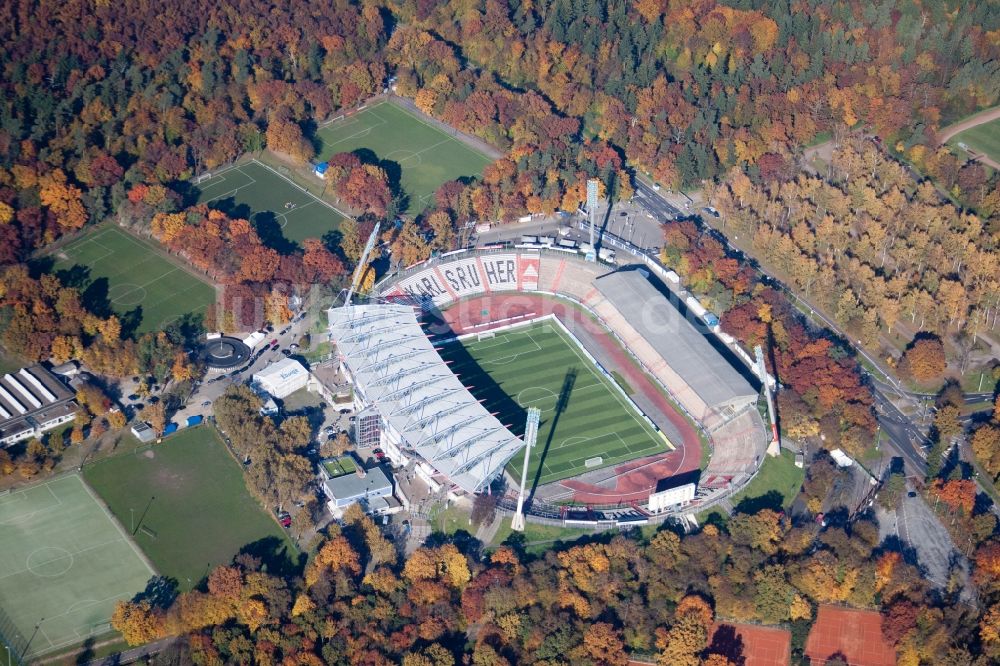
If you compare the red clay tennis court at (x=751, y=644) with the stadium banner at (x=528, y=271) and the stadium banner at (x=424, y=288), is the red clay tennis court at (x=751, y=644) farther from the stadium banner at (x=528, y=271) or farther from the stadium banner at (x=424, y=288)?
the stadium banner at (x=424, y=288)

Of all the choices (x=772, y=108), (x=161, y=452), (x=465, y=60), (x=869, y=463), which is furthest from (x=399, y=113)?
(x=869, y=463)

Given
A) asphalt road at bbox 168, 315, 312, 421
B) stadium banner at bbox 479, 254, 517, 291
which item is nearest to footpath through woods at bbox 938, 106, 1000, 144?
stadium banner at bbox 479, 254, 517, 291

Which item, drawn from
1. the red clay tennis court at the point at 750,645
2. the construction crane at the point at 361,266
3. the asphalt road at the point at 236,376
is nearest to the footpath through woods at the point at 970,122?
the construction crane at the point at 361,266

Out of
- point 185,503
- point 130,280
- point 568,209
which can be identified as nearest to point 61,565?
point 185,503

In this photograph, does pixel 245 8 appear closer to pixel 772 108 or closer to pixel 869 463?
pixel 772 108

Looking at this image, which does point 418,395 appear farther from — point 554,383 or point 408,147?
point 408,147

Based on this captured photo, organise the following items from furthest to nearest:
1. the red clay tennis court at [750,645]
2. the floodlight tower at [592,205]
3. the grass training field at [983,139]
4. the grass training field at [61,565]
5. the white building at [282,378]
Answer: the grass training field at [983,139] → the floodlight tower at [592,205] → the white building at [282,378] → the grass training field at [61,565] → the red clay tennis court at [750,645]
